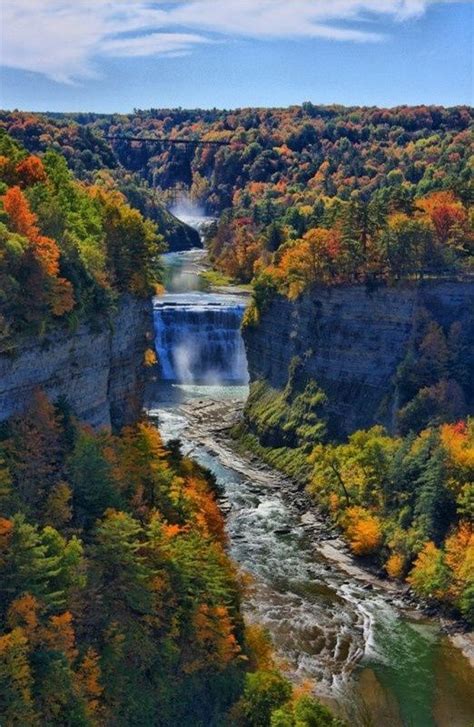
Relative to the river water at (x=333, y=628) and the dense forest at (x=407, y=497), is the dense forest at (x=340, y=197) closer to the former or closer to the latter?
the dense forest at (x=407, y=497)

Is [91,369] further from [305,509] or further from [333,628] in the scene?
[305,509]

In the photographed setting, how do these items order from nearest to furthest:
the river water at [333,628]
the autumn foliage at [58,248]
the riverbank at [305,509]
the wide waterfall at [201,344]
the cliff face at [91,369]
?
1. the cliff face at [91,369]
2. the autumn foliage at [58,248]
3. the river water at [333,628]
4. the riverbank at [305,509]
5. the wide waterfall at [201,344]


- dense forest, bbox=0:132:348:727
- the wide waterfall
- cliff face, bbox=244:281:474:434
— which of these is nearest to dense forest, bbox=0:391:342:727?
dense forest, bbox=0:132:348:727

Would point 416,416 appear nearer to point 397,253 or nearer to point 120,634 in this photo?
point 397,253

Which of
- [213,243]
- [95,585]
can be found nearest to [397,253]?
[95,585]

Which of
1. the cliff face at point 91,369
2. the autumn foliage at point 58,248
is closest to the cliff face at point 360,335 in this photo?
the autumn foliage at point 58,248

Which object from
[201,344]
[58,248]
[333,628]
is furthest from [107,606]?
[201,344]
